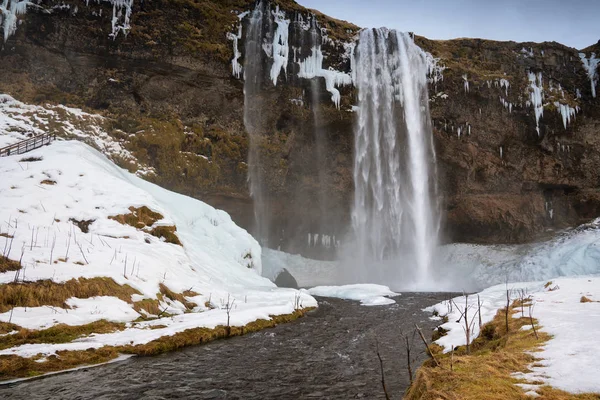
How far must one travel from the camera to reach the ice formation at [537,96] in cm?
4041

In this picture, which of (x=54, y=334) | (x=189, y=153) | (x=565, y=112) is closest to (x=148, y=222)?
(x=54, y=334)

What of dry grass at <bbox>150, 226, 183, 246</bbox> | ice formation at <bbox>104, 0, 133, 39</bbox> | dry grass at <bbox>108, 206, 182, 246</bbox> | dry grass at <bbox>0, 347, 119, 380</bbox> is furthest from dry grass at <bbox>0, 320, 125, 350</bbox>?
ice formation at <bbox>104, 0, 133, 39</bbox>

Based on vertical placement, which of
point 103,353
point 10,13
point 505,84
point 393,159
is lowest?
point 103,353

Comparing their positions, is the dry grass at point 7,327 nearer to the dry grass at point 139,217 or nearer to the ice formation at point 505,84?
the dry grass at point 139,217

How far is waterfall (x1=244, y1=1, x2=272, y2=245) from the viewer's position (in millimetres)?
35625

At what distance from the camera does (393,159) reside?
132ft

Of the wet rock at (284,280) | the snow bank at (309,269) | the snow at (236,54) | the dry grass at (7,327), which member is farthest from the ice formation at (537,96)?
the dry grass at (7,327)

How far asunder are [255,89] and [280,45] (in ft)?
15.5

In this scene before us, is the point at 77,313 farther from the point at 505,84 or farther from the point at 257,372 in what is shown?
the point at 505,84

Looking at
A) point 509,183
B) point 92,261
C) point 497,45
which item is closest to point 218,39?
point 92,261

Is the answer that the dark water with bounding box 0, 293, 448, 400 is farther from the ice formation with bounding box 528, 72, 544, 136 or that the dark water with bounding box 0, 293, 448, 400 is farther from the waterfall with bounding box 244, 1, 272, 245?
the ice formation with bounding box 528, 72, 544, 136

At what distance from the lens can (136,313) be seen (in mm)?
12172

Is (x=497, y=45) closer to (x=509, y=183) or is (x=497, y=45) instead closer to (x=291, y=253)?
(x=509, y=183)

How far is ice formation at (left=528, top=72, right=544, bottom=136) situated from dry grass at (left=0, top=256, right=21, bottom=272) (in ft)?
149
